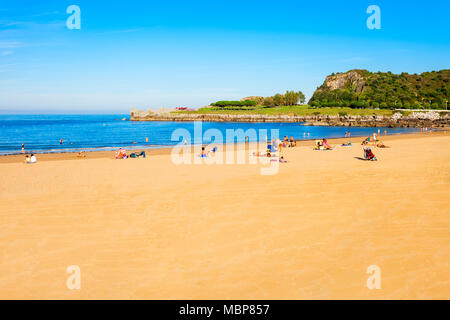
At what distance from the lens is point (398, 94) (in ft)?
500

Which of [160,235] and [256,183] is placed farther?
[256,183]

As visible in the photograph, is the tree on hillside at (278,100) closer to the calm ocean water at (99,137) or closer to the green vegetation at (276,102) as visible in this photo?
the green vegetation at (276,102)

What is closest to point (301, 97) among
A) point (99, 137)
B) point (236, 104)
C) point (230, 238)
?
point (236, 104)

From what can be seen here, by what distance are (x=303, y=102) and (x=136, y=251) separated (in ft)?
593

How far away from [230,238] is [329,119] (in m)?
97.9

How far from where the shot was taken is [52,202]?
35.3 feet

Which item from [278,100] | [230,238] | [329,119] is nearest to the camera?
[230,238]

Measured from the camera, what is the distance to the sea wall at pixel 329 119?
79.2 m

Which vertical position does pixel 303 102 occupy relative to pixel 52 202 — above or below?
above

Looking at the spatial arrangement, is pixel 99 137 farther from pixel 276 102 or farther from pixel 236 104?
pixel 276 102

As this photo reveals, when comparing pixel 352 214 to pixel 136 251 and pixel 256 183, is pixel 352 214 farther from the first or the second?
pixel 136 251

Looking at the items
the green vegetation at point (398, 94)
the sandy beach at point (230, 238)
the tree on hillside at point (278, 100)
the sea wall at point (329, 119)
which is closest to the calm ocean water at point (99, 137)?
the sea wall at point (329, 119)

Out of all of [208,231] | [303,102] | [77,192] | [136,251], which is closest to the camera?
[136,251]
